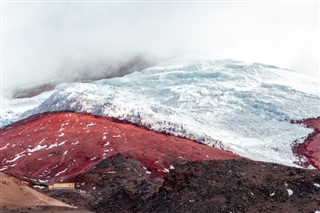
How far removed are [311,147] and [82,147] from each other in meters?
37.2

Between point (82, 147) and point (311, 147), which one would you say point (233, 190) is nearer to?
point (82, 147)

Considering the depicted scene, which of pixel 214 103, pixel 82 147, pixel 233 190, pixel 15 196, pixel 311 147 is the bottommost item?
pixel 311 147

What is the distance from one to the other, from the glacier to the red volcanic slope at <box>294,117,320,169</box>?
4.05 feet

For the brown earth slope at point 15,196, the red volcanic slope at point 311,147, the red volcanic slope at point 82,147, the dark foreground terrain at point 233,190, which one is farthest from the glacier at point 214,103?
the brown earth slope at point 15,196

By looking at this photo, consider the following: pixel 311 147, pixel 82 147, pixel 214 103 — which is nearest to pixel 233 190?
pixel 82 147

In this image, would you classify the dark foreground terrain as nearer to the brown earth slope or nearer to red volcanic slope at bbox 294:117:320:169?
the brown earth slope

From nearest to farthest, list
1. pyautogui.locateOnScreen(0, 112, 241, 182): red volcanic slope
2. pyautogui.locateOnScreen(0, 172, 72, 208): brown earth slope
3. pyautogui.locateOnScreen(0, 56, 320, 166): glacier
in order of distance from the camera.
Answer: pyautogui.locateOnScreen(0, 172, 72, 208): brown earth slope
pyautogui.locateOnScreen(0, 112, 241, 182): red volcanic slope
pyautogui.locateOnScreen(0, 56, 320, 166): glacier

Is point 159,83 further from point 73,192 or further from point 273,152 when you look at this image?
point 73,192

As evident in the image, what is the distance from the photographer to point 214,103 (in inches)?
3767

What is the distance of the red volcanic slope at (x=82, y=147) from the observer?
65.1 metres

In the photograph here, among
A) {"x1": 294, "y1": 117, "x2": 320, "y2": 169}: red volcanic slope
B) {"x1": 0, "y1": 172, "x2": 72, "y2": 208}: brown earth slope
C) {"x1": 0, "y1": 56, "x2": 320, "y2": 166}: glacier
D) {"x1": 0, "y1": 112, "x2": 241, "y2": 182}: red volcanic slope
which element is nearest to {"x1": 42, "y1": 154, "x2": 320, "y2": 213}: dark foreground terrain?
{"x1": 0, "y1": 172, "x2": 72, "y2": 208}: brown earth slope

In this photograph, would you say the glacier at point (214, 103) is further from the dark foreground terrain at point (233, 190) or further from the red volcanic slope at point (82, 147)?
the dark foreground terrain at point (233, 190)

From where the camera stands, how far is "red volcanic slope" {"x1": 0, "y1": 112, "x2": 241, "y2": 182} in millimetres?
65062

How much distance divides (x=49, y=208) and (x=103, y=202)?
1609 cm
